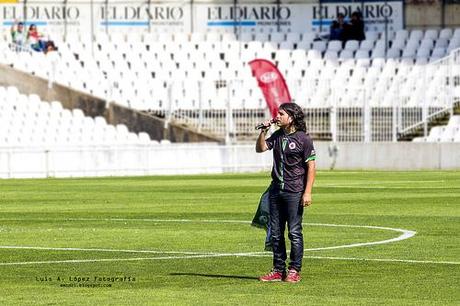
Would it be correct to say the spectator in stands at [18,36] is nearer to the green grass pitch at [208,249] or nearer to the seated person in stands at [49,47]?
the seated person in stands at [49,47]

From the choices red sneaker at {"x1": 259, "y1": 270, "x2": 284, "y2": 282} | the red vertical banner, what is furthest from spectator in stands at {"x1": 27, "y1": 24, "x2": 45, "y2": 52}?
red sneaker at {"x1": 259, "y1": 270, "x2": 284, "y2": 282}

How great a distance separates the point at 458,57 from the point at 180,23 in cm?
1388

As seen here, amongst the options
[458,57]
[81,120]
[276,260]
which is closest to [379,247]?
[276,260]

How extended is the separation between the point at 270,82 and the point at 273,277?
33.0 metres

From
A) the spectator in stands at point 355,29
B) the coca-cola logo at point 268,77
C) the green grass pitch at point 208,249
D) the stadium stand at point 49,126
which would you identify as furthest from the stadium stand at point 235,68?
the green grass pitch at point 208,249

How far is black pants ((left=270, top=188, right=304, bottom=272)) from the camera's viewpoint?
15742mm

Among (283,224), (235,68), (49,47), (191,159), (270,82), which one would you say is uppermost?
(49,47)

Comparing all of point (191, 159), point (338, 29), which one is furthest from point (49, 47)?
point (191, 159)

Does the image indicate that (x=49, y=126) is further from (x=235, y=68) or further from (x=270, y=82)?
(x=235, y=68)

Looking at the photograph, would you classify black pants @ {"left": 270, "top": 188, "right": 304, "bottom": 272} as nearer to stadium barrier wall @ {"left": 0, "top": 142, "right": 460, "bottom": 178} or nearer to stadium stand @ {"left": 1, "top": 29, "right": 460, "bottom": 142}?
stadium barrier wall @ {"left": 0, "top": 142, "right": 460, "bottom": 178}

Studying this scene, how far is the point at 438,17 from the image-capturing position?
62.5 metres

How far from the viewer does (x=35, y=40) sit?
59.6 meters

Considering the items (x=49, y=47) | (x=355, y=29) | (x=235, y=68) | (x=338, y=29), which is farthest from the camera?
(x=338, y=29)

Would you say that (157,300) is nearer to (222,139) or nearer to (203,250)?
(203,250)
